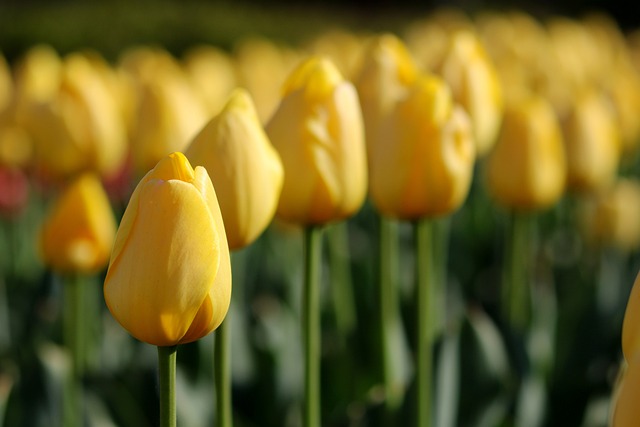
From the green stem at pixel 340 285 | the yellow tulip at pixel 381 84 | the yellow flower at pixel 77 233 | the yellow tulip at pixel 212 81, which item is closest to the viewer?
the yellow tulip at pixel 381 84

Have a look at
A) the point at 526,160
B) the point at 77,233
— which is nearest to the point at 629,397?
the point at 526,160

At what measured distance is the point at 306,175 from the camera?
140cm

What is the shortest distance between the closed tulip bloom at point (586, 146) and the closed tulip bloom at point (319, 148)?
106cm

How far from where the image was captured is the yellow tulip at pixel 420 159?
1.53 meters

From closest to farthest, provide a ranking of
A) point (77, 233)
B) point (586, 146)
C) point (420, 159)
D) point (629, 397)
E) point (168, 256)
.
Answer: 1. point (629, 397)
2. point (168, 256)
3. point (420, 159)
4. point (77, 233)
5. point (586, 146)

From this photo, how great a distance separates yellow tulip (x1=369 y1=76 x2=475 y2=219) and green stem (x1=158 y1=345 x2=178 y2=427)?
0.62 meters

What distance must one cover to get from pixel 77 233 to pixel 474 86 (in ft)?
2.85

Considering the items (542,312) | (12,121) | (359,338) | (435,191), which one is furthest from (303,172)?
(12,121)

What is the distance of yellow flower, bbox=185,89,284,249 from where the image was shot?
4.06 ft

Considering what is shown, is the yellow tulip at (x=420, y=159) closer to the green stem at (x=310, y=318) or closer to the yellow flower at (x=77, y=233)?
the green stem at (x=310, y=318)

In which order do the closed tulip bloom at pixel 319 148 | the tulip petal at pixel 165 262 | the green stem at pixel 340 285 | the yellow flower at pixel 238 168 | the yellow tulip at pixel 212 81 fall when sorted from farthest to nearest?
1. the yellow tulip at pixel 212 81
2. the green stem at pixel 340 285
3. the closed tulip bloom at pixel 319 148
4. the yellow flower at pixel 238 168
5. the tulip petal at pixel 165 262

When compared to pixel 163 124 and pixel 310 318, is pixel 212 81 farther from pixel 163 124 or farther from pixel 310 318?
pixel 310 318

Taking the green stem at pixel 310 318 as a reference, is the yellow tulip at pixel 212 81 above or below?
above

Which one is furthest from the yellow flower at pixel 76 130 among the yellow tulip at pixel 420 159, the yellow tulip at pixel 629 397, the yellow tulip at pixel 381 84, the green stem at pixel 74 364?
the yellow tulip at pixel 629 397
